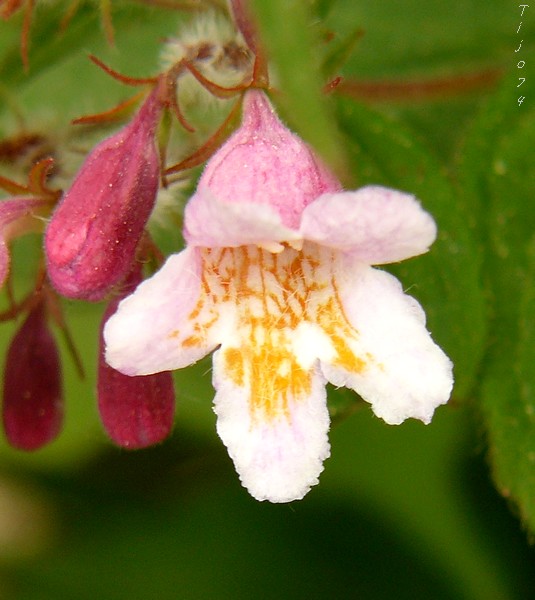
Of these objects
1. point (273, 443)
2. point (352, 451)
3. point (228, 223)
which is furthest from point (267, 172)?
point (352, 451)

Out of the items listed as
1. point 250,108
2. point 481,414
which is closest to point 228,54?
point 250,108

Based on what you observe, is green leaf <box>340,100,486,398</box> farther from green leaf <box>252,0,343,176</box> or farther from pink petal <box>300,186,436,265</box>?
green leaf <box>252,0,343,176</box>

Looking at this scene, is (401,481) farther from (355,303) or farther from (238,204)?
(238,204)

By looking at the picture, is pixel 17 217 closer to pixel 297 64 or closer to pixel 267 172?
pixel 267 172

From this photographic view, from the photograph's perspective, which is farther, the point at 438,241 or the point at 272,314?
the point at 438,241

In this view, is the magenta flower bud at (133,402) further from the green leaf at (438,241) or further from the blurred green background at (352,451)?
the green leaf at (438,241)

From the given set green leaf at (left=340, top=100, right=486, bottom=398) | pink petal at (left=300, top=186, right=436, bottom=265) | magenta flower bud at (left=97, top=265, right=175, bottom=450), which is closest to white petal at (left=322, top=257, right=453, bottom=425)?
pink petal at (left=300, top=186, right=436, bottom=265)
